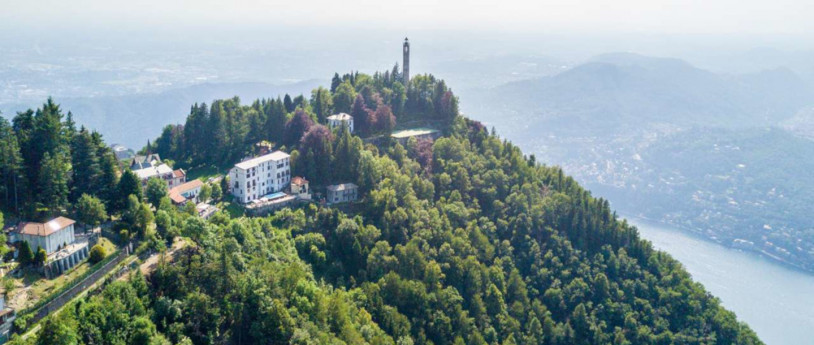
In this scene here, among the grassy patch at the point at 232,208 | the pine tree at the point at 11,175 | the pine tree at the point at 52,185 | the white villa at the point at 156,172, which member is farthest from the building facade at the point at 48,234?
the grassy patch at the point at 232,208

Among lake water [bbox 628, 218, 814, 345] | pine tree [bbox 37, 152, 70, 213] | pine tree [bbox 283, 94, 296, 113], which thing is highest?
pine tree [bbox 283, 94, 296, 113]

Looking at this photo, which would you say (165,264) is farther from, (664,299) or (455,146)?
(664,299)

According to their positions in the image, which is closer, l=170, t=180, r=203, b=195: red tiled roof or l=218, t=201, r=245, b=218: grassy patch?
l=170, t=180, r=203, b=195: red tiled roof

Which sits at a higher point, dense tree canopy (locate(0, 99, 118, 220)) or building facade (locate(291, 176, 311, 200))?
dense tree canopy (locate(0, 99, 118, 220))

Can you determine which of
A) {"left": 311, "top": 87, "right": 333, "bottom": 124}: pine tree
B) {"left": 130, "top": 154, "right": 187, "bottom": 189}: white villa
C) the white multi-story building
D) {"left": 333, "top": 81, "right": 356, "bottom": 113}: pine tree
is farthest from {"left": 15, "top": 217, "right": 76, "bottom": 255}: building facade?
{"left": 333, "top": 81, "right": 356, "bottom": 113}: pine tree

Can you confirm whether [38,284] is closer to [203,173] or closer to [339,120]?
[203,173]

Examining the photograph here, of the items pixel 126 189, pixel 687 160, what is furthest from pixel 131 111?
pixel 687 160

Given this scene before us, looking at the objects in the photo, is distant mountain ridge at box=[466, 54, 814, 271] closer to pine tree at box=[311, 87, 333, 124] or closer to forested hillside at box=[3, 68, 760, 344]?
forested hillside at box=[3, 68, 760, 344]
